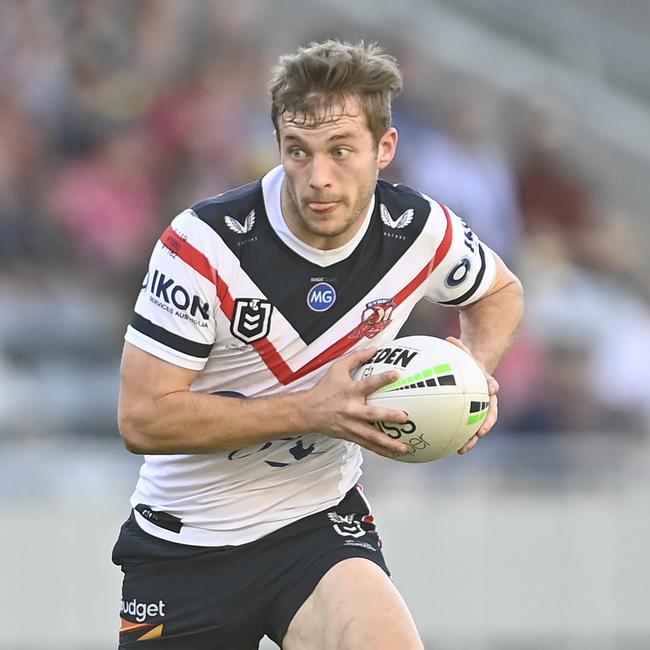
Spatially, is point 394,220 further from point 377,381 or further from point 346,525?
point 346,525

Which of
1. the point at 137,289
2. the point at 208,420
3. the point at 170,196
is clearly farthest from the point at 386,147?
the point at 170,196

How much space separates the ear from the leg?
1.41 metres

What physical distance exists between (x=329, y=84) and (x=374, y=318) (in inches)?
34.6

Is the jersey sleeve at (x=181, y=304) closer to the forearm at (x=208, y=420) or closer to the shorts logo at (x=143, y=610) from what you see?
the forearm at (x=208, y=420)

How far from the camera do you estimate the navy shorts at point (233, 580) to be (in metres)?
5.81

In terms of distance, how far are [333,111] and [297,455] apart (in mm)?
1269

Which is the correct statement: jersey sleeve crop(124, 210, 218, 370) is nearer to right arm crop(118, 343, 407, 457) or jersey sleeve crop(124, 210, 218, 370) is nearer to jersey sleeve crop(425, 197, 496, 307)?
right arm crop(118, 343, 407, 457)

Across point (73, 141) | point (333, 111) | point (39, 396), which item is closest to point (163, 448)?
point (333, 111)

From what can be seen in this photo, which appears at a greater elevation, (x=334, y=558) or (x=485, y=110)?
(x=485, y=110)

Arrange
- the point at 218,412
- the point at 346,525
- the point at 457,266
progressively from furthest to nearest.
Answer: the point at 457,266 < the point at 346,525 < the point at 218,412

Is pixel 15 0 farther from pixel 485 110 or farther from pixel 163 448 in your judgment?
pixel 163 448

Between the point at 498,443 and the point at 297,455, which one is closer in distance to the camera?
the point at 297,455

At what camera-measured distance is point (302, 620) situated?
5.67 meters

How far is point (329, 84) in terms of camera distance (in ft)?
18.4
